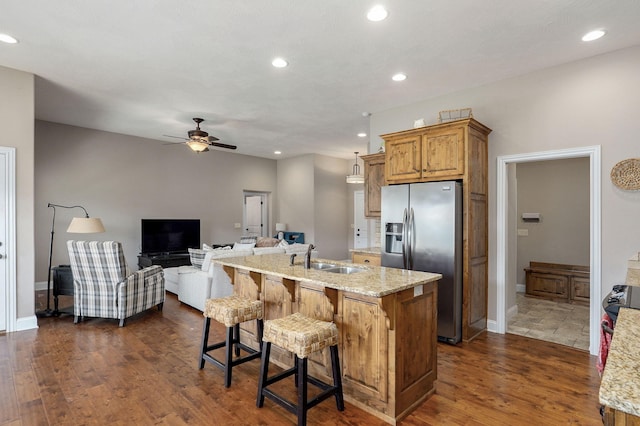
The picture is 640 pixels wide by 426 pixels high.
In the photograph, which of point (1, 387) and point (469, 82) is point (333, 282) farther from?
point (469, 82)

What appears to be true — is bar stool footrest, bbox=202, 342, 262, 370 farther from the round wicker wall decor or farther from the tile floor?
the round wicker wall decor

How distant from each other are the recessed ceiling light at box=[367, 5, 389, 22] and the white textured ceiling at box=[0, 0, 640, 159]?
0.06 meters

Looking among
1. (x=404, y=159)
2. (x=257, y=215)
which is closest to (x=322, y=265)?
(x=404, y=159)

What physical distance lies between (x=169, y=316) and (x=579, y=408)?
4556 mm

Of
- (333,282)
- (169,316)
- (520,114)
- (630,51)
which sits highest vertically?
(630,51)

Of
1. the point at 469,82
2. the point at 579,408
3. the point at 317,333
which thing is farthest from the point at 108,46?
the point at 579,408

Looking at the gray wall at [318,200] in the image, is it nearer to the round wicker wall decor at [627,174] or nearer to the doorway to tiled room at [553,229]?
the doorway to tiled room at [553,229]

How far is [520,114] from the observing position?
3.97m

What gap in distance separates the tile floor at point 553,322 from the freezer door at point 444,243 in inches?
40.4

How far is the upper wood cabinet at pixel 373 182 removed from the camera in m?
5.09

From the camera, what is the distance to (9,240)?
13.1 ft

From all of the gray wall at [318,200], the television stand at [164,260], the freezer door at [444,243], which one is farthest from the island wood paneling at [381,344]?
the gray wall at [318,200]

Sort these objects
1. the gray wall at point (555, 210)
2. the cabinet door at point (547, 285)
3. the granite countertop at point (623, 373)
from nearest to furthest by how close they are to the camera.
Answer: the granite countertop at point (623, 373) < the cabinet door at point (547, 285) < the gray wall at point (555, 210)

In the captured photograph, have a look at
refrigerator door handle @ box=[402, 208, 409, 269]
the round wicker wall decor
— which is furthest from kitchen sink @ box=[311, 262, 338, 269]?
the round wicker wall decor
